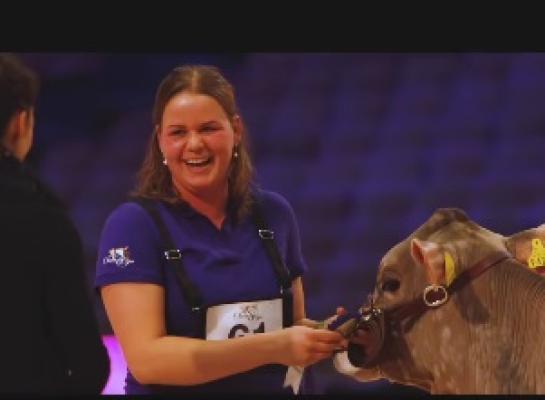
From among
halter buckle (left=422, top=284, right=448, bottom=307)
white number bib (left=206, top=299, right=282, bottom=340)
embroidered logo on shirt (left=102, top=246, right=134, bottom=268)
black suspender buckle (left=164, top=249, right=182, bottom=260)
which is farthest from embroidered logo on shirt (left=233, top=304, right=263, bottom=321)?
halter buckle (left=422, top=284, right=448, bottom=307)

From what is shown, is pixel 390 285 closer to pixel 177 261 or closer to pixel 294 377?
pixel 294 377

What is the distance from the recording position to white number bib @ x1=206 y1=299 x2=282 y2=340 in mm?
2203

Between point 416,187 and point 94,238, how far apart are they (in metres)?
1.11

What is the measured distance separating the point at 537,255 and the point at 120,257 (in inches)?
41.7

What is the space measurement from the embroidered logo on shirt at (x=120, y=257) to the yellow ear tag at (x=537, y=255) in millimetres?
1015

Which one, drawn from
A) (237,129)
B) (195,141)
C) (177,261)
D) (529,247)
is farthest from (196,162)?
(529,247)

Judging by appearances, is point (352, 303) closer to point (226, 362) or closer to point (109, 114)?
point (226, 362)

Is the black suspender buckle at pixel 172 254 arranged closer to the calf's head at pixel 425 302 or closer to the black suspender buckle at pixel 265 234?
the black suspender buckle at pixel 265 234

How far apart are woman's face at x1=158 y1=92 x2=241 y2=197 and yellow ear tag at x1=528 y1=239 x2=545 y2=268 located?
84cm

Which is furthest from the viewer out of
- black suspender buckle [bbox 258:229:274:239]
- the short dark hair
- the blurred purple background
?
the blurred purple background

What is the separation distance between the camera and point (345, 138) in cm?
295

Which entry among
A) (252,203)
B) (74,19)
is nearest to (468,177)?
(252,203)

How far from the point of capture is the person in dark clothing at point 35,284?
181cm

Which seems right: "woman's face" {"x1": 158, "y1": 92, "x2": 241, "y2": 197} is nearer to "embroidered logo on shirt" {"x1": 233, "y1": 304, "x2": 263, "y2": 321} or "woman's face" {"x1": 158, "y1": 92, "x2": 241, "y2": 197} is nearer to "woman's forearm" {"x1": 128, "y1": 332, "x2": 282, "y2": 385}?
"embroidered logo on shirt" {"x1": 233, "y1": 304, "x2": 263, "y2": 321}
